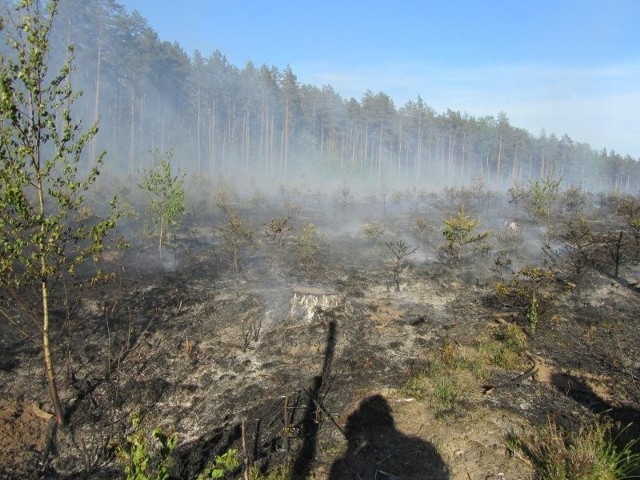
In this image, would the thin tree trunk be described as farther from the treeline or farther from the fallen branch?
Answer: the treeline

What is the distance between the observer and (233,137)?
63.2 metres

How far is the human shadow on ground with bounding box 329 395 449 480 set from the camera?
5500 mm

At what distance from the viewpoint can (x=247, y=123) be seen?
57.2 metres

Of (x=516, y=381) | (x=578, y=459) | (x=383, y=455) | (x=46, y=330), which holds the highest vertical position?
(x=46, y=330)

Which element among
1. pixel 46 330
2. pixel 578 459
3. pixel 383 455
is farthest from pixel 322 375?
pixel 46 330

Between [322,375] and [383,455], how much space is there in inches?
94.7

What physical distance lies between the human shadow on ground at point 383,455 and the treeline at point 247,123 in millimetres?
35061

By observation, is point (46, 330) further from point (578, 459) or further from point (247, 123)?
point (247, 123)

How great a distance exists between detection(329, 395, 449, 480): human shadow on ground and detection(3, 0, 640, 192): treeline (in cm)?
3506

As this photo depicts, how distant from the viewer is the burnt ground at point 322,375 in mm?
5996

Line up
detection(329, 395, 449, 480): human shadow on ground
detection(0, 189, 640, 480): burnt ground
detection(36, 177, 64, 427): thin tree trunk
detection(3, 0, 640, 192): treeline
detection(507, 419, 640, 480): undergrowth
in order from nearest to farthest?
1. detection(507, 419, 640, 480): undergrowth
2. detection(329, 395, 449, 480): human shadow on ground
3. detection(36, 177, 64, 427): thin tree trunk
4. detection(0, 189, 640, 480): burnt ground
5. detection(3, 0, 640, 192): treeline

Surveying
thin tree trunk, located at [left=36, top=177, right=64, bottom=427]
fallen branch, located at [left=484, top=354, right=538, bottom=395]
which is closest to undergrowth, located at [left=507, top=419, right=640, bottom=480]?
fallen branch, located at [left=484, top=354, right=538, bottom=395]

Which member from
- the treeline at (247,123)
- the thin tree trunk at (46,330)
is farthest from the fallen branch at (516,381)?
the treeline at (247,123)

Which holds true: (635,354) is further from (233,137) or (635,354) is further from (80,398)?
(233,137)
